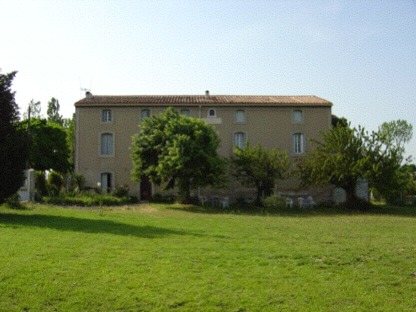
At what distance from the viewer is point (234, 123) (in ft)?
110

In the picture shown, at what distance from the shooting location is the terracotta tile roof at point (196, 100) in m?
33.1

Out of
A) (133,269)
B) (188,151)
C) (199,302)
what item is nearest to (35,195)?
(188,151)

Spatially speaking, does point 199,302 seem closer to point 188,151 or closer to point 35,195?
point 188,151

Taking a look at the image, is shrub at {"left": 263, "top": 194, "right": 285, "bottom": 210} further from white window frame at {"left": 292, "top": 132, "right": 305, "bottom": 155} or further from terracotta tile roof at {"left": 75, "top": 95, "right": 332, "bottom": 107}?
terracotta tile roof at {"left": 75, "top": 95, "right": 332, "bottom": 107}

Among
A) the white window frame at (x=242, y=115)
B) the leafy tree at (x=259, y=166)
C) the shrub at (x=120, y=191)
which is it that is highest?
the white window frame at (x=242, y=115)

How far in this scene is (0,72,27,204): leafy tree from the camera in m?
16.9

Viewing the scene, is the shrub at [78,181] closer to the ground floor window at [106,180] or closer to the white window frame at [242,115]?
the ground floor window at [106,180]

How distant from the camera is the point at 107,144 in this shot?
110 feet

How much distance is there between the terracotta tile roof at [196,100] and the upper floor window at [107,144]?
2.34m

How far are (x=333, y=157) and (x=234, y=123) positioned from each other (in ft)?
27.6

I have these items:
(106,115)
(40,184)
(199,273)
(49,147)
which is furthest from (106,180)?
(199,273)

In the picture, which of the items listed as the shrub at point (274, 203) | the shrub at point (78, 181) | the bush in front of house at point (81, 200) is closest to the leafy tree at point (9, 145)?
the bush in front of house at point (81, 200)

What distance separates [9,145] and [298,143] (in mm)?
21926

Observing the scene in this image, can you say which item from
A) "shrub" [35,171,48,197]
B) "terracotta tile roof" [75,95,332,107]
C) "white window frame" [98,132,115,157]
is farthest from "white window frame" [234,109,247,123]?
"shrub" [35,171,48,197]
